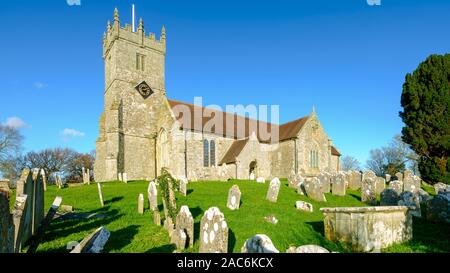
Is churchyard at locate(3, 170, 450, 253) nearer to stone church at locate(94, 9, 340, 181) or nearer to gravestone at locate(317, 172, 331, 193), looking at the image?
gravestone at locate(317, 172, 331, 193)

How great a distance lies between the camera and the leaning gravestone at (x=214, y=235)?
5.62m

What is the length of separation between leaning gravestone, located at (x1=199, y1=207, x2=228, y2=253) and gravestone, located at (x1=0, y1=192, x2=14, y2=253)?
3.16 metres

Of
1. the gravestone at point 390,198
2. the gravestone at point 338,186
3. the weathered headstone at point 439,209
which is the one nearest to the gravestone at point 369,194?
the gravestone at point 390,198

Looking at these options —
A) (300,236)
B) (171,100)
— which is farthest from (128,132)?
(300,236)

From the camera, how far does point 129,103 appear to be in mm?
29375

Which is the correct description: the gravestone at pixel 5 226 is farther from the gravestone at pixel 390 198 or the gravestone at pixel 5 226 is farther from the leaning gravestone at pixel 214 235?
the gravestone at pixel 390 198

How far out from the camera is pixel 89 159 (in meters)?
60.0

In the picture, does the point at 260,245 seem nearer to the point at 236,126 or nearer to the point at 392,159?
the point at 236,126

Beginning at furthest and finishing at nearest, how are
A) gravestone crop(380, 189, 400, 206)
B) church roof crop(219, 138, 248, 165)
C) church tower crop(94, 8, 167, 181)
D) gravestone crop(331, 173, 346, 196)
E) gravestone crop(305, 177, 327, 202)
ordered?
1. church tower crop(94, 8, 167, 181)
2. church roof crop(219, 138, 248, 165)
3. gravestone crop(331, 173, 346, 196)
4. gravestone crop(305, 177, 327, 202)
5. gravestone crop(380, 189, 400, 206)

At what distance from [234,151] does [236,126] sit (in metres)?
5.11

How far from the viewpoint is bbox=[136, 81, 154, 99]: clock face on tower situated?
3027cm

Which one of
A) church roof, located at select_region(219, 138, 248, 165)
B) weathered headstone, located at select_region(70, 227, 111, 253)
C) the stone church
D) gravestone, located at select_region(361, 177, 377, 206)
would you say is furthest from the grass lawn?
the stone church

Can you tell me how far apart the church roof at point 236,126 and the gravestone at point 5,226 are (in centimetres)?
2274
